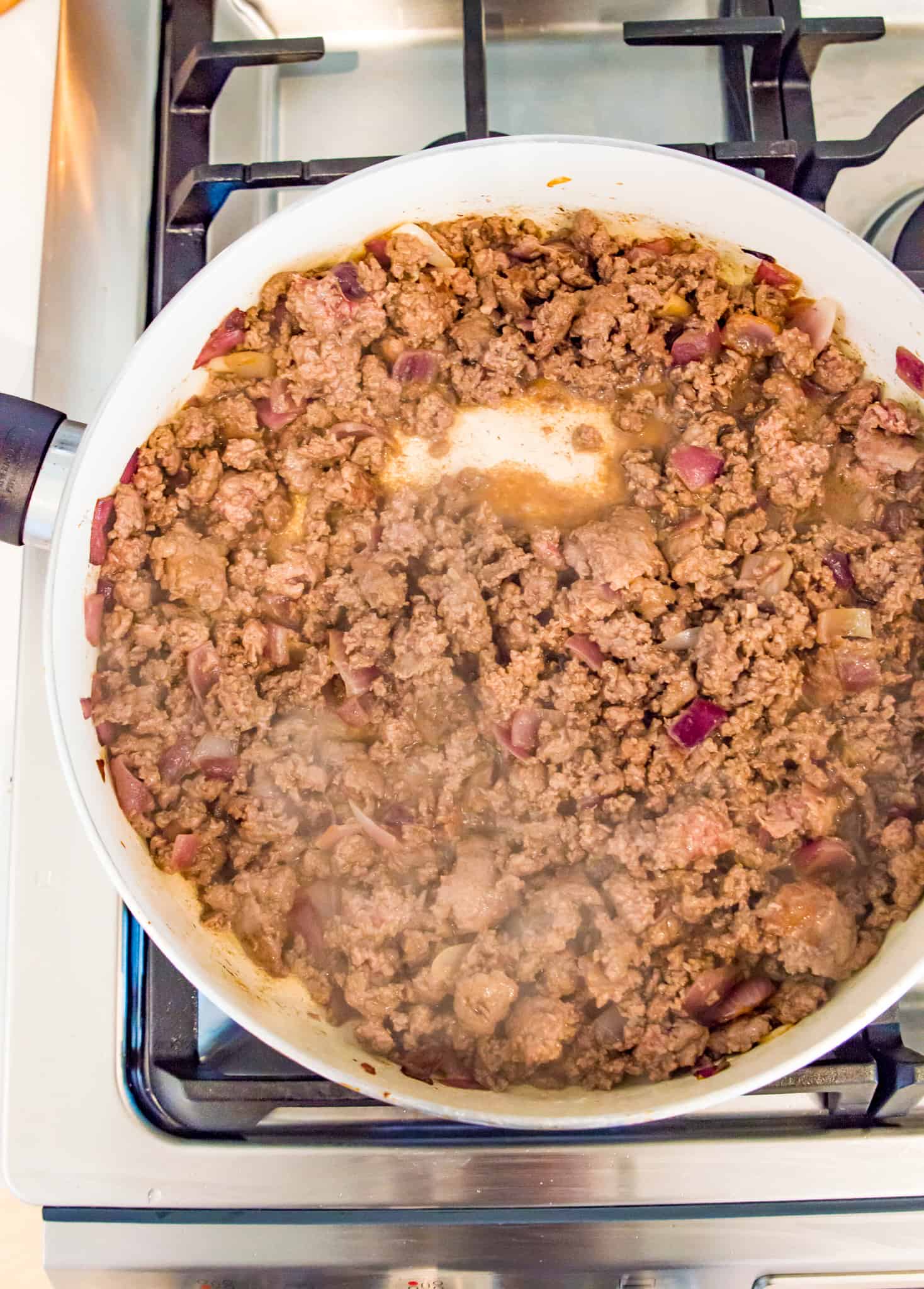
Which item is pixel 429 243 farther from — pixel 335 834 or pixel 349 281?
pixel 335 834

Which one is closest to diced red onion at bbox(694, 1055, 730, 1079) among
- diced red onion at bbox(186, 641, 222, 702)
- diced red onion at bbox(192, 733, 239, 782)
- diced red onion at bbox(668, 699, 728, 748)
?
diced red onion at bbox(668, 699, 728, 748)

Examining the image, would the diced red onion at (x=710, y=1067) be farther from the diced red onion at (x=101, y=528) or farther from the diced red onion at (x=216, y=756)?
the diced red onion at (x=101, y=528)

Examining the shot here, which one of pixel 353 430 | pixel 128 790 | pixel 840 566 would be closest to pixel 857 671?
pixel 840 566

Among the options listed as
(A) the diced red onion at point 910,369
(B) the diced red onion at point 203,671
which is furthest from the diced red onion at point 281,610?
(A) the diced red onion at point 910,369

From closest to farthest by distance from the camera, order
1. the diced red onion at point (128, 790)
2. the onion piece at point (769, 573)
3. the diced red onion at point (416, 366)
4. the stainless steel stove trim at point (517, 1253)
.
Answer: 1. the stainless steel stove trim at point (517, 1253)
2. the diced red onion at point (128, 790)
3. the onion piece at point (769, 573)
4. the diced red onion at point (416, 366)

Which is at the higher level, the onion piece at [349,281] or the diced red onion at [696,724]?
the onion piece at [349,281]

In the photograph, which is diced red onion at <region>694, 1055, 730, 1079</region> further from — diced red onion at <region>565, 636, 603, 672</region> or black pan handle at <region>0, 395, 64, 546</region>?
black pan handle at <region>0, 395, 64, 546</region>
